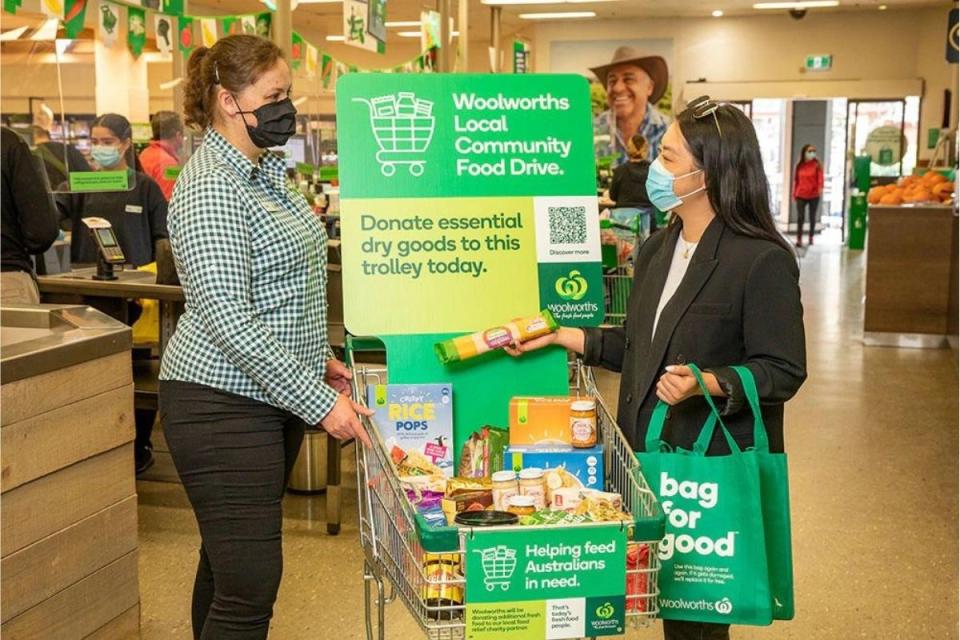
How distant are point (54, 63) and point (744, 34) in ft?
56.4

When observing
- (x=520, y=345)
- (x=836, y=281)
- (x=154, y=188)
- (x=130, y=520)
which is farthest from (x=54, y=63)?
(x=836, y=281)

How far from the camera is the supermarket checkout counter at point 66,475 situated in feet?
9.12

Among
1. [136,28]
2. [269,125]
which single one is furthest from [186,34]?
[269,125]

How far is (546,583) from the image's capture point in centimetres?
197

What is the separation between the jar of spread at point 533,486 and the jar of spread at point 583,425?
0.61 feet

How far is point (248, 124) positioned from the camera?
2555mm

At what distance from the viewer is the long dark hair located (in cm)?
243

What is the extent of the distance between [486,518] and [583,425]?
437 millimetres

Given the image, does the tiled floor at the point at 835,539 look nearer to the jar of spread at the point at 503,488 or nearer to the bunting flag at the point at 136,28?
the jar of spread at the point at 503,488

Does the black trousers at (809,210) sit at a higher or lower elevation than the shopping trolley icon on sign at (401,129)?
lower

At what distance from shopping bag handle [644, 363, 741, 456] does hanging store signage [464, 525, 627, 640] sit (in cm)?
Answer: 41

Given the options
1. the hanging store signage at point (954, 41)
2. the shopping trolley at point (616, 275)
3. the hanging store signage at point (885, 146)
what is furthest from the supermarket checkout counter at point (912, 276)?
the hanging store signage at point (885, 146)

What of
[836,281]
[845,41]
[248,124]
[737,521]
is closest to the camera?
[737,521]

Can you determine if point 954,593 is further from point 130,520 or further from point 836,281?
point 836,281
